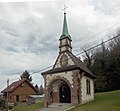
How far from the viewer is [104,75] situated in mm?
37156

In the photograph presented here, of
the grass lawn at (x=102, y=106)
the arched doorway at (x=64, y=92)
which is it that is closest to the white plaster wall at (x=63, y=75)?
the arched doorway at (x=64, y=92)

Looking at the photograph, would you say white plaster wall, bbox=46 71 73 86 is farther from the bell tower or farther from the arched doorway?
the bell tower

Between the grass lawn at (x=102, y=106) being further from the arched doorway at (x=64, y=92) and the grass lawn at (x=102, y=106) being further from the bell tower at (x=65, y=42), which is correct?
the bell tower at (x=65, y=42)

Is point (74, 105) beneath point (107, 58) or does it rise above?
beneath

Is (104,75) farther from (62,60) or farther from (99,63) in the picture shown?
(62,60)

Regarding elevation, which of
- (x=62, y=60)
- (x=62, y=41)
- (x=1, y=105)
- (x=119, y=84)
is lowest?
(x=1, y=105)

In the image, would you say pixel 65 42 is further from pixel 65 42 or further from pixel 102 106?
pixel 102 106

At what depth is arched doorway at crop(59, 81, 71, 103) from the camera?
22.4 meters

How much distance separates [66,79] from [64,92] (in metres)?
2.67

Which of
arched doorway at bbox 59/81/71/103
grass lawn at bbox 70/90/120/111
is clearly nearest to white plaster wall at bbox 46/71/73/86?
arched doorway at bbox 59/81/71/103

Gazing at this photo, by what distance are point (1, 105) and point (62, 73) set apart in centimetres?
1064

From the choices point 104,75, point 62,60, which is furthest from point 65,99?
point 104,75

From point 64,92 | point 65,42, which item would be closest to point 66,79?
point 64,92

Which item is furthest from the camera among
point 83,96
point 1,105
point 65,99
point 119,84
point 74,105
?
point 119,84
